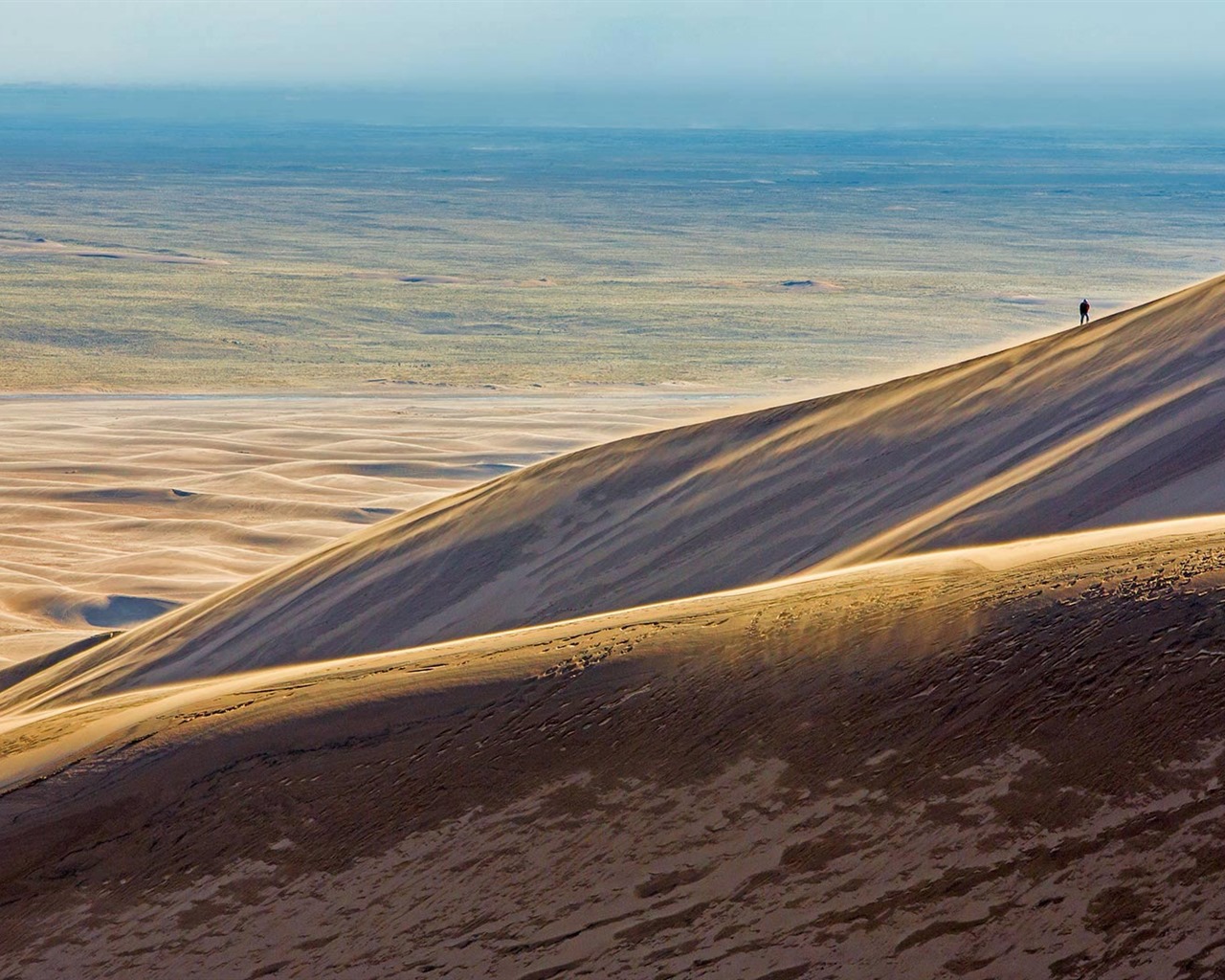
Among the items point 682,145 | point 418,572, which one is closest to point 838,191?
point 682,145

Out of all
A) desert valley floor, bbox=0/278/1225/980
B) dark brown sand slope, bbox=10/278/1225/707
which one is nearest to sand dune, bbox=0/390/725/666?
dark brown sand slope, bbox=10/278/1225/707

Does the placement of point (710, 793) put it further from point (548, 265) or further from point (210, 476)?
point (548, 265)

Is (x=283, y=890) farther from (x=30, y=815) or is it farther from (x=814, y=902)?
(x=814, y=902)

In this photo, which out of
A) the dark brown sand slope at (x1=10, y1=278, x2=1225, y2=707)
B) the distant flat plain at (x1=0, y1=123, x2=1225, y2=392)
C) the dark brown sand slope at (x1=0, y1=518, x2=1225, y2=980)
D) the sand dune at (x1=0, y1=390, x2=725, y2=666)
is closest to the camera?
the dark brown sand slope at (x1=0, y1=518, x2=1225, y2=980)

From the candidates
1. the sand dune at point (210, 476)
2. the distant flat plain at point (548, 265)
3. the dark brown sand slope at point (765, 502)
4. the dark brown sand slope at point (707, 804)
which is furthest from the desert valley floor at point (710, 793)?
the distant flat plain at point (548, 265)

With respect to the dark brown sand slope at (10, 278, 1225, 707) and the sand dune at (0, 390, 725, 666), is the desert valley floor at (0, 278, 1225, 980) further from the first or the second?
the sand dune at (0, 390, 725, 666)

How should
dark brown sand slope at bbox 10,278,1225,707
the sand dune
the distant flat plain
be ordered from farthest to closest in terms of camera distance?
the distant flat plain
the sand dune
dark brown sand slope at bbox 10,278,1225,707
